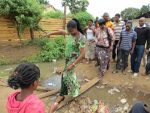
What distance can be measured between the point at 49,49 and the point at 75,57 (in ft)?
29.5

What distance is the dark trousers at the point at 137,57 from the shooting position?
9.31 metres

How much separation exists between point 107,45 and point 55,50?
6.07 metres

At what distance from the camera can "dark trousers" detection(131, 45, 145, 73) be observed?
9.31 meters

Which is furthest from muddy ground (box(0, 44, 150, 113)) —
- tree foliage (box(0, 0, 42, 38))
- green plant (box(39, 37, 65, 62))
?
tree foliage (box(0, 0, 42, 38))

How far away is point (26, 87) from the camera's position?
8.52ft

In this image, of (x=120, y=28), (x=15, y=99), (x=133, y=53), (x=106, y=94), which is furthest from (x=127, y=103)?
(x=15, y=99)

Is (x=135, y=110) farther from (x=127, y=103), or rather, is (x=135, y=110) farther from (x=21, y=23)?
(x=21, y=23)

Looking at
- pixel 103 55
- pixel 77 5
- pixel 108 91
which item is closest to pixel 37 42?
pixel 103 55

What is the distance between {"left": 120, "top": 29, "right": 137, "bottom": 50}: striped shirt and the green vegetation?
17.1ft

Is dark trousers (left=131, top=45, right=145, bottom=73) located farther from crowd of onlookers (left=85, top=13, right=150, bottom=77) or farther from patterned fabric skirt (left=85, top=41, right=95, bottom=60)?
patterned fabric skirt (left=85, top=41, right=95, bottom=60)

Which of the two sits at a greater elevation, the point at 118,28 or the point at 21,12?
the point at 21,12

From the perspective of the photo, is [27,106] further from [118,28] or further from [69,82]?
[118,28]

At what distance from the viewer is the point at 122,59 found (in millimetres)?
9711

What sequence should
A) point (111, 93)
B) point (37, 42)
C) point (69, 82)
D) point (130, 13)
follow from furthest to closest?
point (130, 13) → point (37, 42) → point (111, 93) → point (69, 82)
